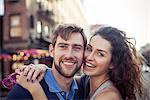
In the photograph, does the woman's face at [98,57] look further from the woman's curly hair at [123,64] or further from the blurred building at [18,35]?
the blurred building at [18,35]

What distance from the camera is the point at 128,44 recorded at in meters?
2.22

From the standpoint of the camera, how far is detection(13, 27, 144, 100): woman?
2.13 meters

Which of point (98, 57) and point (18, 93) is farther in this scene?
point (98, 57)

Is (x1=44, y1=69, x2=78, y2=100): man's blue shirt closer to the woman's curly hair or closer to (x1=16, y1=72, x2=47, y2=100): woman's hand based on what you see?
(x1=16, y1=72, x2=47, y2=100): woman's hand

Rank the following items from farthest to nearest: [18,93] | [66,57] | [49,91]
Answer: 1. [66,57]
2. [49,91]
3. [18,93]

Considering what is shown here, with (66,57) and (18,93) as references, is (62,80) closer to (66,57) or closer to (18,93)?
(66,57)

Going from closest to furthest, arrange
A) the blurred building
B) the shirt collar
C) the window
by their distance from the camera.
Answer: the shirt collar, the blurred building, the window

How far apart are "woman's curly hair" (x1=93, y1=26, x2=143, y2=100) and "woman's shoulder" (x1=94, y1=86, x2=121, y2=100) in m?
0.10

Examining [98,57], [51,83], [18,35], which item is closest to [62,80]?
[51,83]

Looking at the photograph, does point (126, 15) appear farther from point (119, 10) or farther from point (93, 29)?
point (93, 29)

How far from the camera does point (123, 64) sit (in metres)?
2.22

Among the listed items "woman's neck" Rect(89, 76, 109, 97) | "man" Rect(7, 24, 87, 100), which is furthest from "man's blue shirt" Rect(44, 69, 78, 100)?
"woman's neck" Rect(89, 76, 109, 97)

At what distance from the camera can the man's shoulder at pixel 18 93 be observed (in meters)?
1.93

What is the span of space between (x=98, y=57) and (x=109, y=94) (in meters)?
Answer: 0.24
